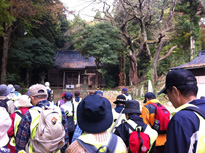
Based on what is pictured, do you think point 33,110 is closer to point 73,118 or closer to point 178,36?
point 73,118

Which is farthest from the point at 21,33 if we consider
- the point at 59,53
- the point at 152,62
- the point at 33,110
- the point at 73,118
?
the point at 33,110

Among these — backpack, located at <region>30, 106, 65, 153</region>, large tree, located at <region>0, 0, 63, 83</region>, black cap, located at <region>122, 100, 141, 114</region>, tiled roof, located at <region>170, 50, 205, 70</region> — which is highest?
large tree, located at <region>0, 0, 63, 83</region>

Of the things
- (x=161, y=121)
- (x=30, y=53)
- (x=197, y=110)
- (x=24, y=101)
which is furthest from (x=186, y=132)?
(x=30, y=53)

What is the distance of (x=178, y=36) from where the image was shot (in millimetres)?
23344

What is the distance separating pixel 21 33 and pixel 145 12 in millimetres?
14419

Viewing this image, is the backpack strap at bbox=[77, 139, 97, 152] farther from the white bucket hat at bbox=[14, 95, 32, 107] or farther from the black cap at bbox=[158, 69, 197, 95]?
the white bucket hat at bbox=[14, 95, 32, 107]

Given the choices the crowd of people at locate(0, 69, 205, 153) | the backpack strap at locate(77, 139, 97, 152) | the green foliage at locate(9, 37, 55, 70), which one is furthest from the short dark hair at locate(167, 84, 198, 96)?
the green foliage at locate(9, 37, 55, 70)

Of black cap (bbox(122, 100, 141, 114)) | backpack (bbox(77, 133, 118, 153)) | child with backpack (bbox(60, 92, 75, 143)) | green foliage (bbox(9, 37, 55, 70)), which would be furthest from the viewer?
green foliage (bbox(9, 37, 55, 70))

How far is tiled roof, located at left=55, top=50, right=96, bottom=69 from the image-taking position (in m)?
24.2

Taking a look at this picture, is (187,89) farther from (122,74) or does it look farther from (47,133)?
(122,74)

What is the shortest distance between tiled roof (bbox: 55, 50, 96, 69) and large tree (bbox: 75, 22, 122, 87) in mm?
4391

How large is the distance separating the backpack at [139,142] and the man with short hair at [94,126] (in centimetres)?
→ 90

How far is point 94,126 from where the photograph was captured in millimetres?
1573

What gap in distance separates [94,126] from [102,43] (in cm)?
1726
